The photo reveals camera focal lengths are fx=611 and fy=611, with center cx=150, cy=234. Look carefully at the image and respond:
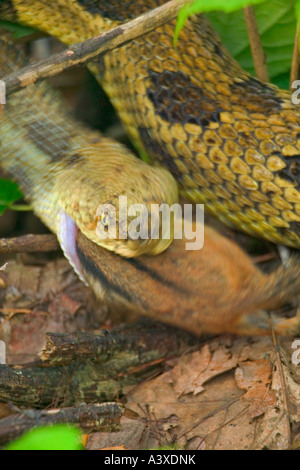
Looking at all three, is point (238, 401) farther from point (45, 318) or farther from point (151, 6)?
point (151, 6)

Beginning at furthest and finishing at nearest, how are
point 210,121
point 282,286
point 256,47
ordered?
point 256,47
point 210,121
point 282,286

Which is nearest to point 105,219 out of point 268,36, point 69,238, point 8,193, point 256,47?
point 69,238

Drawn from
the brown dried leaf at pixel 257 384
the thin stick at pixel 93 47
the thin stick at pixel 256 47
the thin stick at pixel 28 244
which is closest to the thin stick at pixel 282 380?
the brown dried leaf at pixel 257 384

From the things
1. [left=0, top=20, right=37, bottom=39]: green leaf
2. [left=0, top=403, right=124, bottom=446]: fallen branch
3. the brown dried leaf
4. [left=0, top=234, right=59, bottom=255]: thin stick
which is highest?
[left=0, top=20, right=37, bottom=39]: green leaf

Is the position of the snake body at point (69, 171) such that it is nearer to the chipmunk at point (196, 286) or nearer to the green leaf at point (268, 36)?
the chipmunk at point (196, 286)

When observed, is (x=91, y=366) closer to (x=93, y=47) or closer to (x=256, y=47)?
(x=93, y=47)

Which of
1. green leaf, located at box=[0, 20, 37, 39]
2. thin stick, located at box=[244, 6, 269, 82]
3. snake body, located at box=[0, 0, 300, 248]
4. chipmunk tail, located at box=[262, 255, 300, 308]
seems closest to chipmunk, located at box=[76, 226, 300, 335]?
chipmunk tail, located at box=[262, 255, 300, 308]

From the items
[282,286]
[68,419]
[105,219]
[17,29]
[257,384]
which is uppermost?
[17,29]

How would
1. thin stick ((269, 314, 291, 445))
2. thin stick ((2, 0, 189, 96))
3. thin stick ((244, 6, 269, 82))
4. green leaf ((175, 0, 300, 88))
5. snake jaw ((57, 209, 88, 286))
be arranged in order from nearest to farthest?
1. thin stick ((269, 314, 291, 445))
2. thin stick ((2, 0, 189, 96))
3. snake jaw ((57, 209, 88, 286))
4. thin stick ((244, 6, 269, 82))
5. green leaf ((175, 0, 300, 88))

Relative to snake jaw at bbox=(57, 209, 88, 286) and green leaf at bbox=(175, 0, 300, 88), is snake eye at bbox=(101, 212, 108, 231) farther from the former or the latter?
green leaf at bbox=(175, 0, 300, 88)
